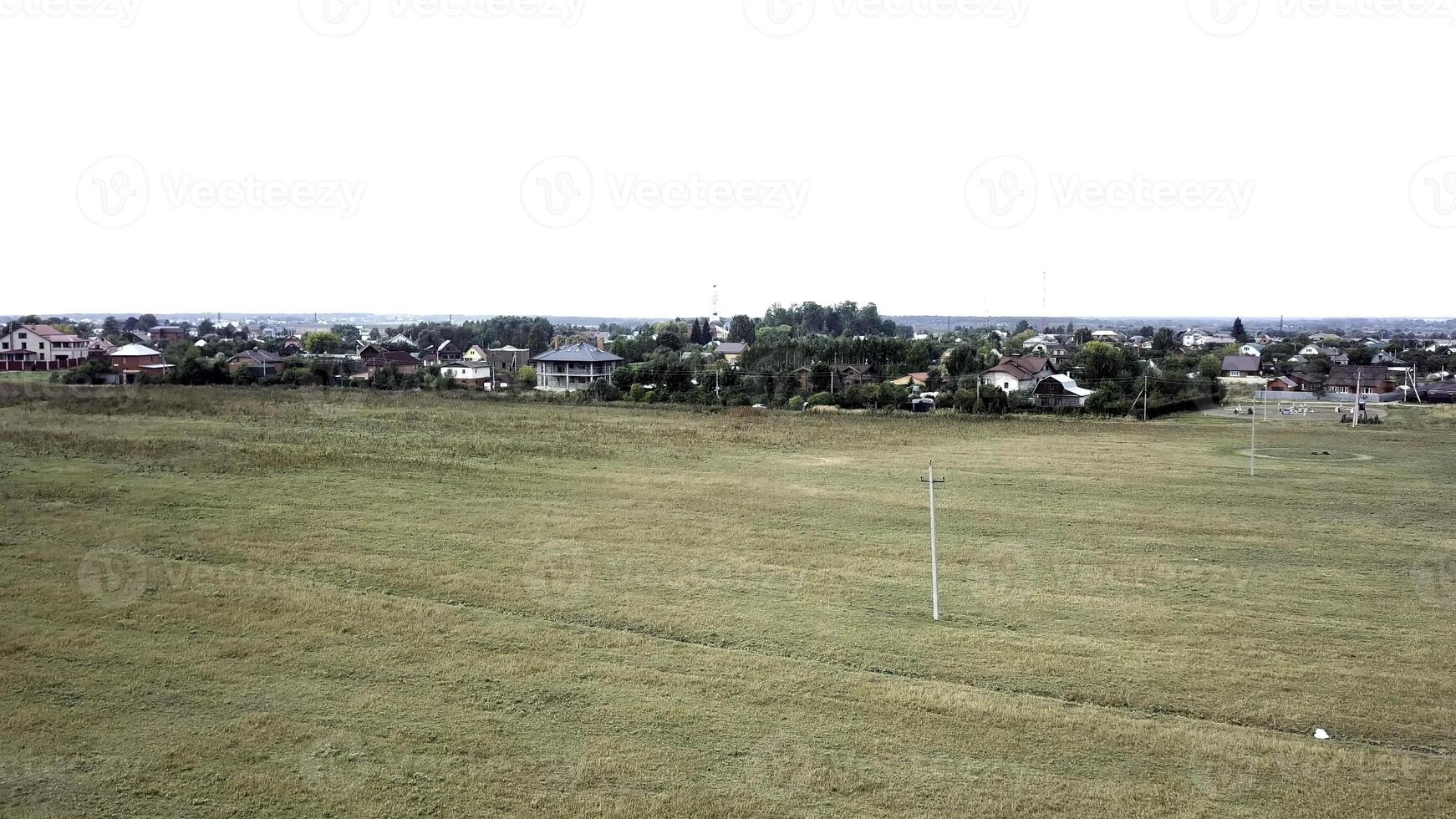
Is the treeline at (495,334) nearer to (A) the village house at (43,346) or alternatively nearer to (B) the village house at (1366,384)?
(A) the village house at (43,346)

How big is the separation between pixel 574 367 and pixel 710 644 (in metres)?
47.4

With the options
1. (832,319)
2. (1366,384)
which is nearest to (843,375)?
(1366,384)

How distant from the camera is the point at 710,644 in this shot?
11.3 metres

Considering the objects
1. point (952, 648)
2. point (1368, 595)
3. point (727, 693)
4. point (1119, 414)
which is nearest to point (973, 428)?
point (1119, 414)

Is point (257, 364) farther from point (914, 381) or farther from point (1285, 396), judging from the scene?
point (1285, 396)

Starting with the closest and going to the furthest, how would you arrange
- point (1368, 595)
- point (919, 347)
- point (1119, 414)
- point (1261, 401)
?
point (1368, 595) < point (1119, 414) < point (1261, 401) < point (919, 347)

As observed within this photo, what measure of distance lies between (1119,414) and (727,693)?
34277 mm

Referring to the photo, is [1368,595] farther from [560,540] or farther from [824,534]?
[560,540]

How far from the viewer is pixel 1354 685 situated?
10125 mm

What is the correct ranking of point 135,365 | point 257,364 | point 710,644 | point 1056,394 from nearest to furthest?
point 710,644
point 1056,394
point 135,365
point 257,364

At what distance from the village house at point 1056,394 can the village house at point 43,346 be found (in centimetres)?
5480

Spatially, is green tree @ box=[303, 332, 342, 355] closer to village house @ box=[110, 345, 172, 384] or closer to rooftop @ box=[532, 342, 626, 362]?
village house @ box=[110, 345, 172, 384]

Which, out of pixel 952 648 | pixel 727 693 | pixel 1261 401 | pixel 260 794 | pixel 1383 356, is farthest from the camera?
pixel 1383 356

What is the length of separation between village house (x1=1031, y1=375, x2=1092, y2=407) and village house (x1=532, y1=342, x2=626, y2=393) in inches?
960
